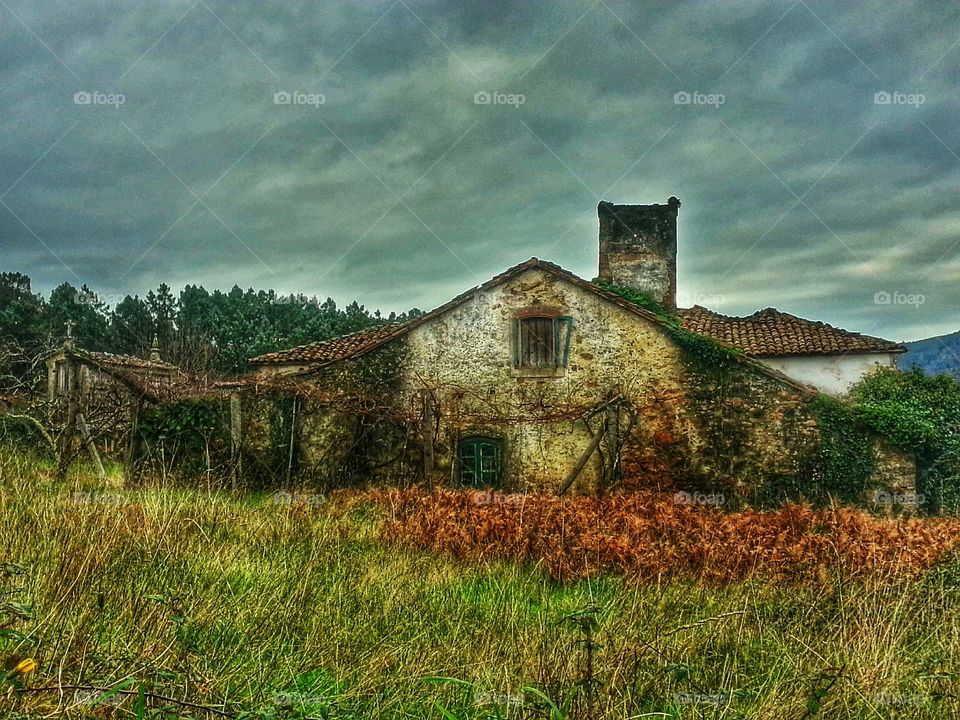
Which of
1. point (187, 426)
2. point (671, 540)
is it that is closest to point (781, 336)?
point (671, 540)

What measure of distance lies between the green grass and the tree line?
113 feet

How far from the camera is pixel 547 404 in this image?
1670 cm

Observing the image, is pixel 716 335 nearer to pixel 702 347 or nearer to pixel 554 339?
pixel 702 347

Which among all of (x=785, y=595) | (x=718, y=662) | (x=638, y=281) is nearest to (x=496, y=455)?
(x=638, y=281)

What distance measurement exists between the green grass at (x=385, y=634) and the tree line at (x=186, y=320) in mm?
34514

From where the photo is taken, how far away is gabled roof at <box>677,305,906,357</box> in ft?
72.0

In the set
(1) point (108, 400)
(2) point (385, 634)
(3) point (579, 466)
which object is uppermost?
(1) point (108, 400)

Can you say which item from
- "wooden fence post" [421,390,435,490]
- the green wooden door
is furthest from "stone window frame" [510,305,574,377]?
"wooden fence post" [421,390,435,490]

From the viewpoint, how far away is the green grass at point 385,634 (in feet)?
11.1

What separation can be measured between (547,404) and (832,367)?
1054 centimetres

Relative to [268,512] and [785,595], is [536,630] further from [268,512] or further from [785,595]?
[268,512]

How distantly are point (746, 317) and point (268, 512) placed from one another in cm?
2102

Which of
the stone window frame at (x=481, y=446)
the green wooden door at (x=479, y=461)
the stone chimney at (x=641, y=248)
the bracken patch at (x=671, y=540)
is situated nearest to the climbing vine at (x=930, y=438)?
the bracken patch at (x=671, y=540)

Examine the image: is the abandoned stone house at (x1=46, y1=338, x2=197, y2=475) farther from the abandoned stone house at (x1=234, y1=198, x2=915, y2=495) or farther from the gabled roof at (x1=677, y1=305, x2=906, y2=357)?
the gabled roof at (x1=677, y1=305, x2=906, y2=357)
